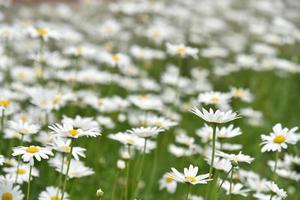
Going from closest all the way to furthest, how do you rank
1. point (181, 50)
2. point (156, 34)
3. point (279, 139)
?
point (279, 139), point (181, 50), point (156, 34)

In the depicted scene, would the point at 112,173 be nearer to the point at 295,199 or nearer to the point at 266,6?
the point at 295,199

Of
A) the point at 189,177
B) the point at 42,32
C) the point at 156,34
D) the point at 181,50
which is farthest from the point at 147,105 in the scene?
the point at 156,34

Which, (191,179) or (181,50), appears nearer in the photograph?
(191,179)

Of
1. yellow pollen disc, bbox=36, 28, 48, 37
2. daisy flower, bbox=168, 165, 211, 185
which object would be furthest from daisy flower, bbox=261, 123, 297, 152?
yellow pollen disc, bbox=36, 28, 48, 37

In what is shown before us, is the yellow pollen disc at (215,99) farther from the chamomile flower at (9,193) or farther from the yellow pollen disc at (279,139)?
the chamomile flower at (9,193)

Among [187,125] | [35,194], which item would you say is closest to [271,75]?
[187,125]

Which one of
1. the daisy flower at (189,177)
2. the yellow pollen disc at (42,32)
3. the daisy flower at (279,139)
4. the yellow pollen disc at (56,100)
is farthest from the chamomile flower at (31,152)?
the yellow pollen disc at (42,32)

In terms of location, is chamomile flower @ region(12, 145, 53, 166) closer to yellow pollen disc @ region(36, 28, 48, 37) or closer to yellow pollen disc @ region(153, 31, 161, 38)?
yellow pollen disc @ region(36, 28, 48, 37)

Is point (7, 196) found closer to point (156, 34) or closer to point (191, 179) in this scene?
point (191, 179)
